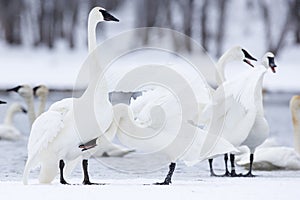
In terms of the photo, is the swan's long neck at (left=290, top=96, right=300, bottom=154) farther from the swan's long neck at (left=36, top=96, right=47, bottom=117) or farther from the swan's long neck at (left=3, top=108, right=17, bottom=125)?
the swan's long neck at (left=3, top=108, right=17, bottom=125)

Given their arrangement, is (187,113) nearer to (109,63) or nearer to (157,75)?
(157,75)

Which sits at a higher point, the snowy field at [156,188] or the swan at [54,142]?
the swan at [54,142]

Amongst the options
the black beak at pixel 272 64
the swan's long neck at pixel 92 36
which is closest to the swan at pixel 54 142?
the swan's long neck at pixel 92 36

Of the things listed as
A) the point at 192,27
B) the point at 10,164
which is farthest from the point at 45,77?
the point at 10,164

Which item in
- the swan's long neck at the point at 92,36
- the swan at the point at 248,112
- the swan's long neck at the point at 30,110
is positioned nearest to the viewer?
the swan's long neck at the point at 92,36

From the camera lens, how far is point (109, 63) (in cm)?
732

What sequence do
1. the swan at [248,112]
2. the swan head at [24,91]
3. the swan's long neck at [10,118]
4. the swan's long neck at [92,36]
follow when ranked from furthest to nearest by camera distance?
the swan's long neck at [10,118], the swan head at [24,91], the swan at [248,112], the swan's long neck at [92,36]

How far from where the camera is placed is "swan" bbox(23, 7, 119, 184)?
6141 millimetres

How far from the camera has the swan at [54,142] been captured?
614 cm

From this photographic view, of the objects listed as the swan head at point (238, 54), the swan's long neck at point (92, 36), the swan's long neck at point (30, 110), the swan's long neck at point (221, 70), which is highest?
the swan's long neck at point (92, 36)

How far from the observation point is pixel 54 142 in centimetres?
626

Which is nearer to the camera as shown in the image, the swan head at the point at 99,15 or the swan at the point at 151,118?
the swan at the point at 151,118

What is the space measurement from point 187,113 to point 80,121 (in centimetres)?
88

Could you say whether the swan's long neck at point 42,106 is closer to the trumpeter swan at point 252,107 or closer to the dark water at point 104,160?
the dark water at point 104,160
